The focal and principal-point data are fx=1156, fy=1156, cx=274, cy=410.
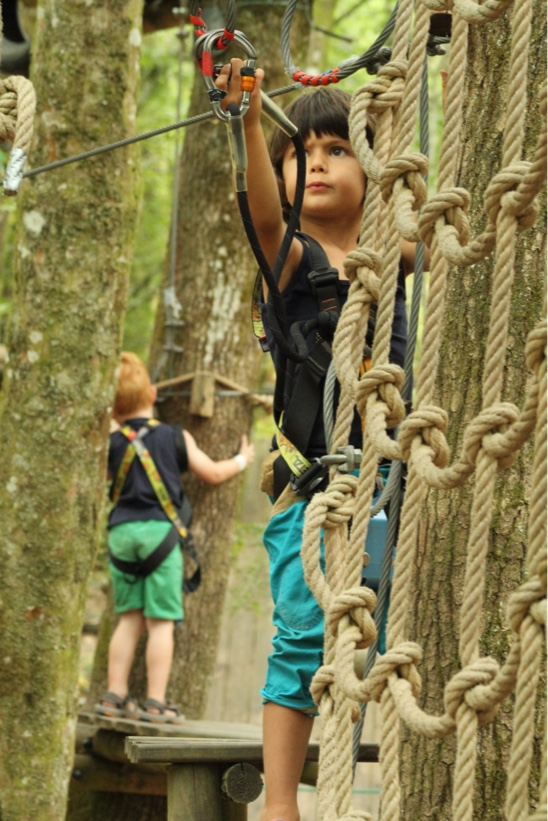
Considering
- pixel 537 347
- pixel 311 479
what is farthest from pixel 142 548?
pixel 537 347

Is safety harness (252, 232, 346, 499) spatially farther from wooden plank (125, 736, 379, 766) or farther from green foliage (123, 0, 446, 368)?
green foliage (123, 0, 446, 368)

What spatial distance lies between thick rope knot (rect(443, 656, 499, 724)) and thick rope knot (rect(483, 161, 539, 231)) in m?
0.64

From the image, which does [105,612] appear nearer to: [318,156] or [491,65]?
[318,156]

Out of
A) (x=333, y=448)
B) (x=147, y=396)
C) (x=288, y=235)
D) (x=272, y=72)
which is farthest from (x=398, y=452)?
(x=272, y=72)

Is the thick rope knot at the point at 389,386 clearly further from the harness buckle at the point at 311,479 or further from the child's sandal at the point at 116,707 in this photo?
the child's sandal at the point at 116,707

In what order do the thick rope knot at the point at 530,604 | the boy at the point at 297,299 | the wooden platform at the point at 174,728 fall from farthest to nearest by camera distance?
the wooden platform at the point at 174,728
the boy at the point at 297,299
the thick rope knot at the point at 530,604

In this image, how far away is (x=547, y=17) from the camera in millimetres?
2189

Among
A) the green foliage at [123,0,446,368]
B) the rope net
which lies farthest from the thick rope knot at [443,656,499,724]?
the green foliage at [123,0,446,368]

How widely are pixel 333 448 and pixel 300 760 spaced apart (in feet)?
2.62

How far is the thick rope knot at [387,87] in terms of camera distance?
208 cm

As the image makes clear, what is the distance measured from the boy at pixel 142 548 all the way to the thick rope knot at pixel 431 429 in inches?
122

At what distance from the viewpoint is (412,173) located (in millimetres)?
1934

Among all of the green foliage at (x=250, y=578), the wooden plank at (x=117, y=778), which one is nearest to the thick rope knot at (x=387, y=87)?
the wooden plank at (x=117, y=778)

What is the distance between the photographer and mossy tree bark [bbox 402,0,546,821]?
2.08 meters
